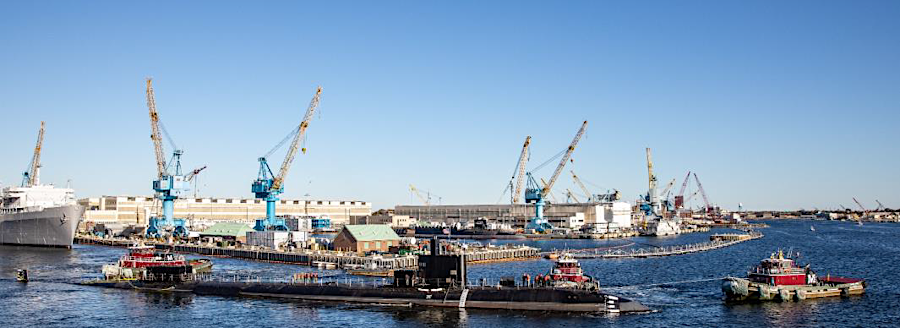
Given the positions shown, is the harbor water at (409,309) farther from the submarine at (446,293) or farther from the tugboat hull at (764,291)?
the tugboat hull at (764,291)

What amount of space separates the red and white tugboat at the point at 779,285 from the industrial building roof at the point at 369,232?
60590mm

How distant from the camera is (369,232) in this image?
112 m

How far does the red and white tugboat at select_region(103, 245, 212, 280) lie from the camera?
227 feet

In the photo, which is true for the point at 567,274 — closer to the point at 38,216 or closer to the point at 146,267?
the point at 146,267

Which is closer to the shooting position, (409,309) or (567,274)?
(409,309)

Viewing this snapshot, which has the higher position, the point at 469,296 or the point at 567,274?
the point at 567,274

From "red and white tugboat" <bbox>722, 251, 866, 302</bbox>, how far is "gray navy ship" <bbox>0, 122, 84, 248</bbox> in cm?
10259

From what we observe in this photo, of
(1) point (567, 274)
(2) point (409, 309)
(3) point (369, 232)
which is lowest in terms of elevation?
(2) point (409, 309)

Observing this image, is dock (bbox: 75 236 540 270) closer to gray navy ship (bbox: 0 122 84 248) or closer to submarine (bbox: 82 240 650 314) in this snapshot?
gray navy ship (bbox: 0 122 84 248)

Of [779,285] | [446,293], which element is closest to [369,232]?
[446,293]

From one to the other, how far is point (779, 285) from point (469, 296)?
84.5 ft

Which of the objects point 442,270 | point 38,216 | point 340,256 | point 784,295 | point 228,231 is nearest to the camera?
point 442,270

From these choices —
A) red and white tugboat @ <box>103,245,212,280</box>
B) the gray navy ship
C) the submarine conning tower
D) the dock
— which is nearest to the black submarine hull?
the submarine conning tower

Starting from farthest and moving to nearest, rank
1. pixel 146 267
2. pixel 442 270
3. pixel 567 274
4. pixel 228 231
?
pixel 228 231
pixel 146 267
pixel 567 274
pixel 442 270
